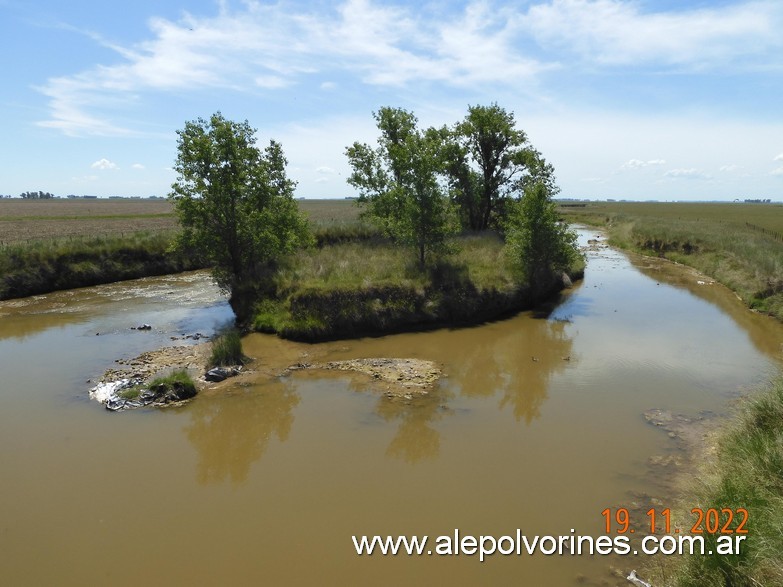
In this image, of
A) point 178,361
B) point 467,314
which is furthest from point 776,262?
point 178,361

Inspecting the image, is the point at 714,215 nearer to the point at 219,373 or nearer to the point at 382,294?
the point at 382,294

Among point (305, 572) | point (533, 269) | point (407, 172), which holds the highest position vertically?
point (407, 172)

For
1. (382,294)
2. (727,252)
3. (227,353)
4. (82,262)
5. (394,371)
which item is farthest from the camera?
(727,252)

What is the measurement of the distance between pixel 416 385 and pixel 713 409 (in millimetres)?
7910

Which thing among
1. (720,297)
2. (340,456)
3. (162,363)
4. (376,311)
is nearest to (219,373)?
(162,363)

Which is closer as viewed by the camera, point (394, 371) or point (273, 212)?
point (394, 371)

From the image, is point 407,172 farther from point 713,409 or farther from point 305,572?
point 305,572

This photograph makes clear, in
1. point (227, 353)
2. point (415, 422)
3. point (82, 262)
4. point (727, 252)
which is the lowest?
point (415, 422)

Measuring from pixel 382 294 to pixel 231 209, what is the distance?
25.8 feet

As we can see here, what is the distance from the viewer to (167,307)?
2408 centimetres

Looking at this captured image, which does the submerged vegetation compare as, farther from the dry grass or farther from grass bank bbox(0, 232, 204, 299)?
the dry grass

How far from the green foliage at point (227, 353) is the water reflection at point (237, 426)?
1.80 m

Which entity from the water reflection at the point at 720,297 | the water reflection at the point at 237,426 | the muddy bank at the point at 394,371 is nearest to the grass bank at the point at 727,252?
the water reflection at the point at 720,297

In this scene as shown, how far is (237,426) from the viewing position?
38.2 feet
